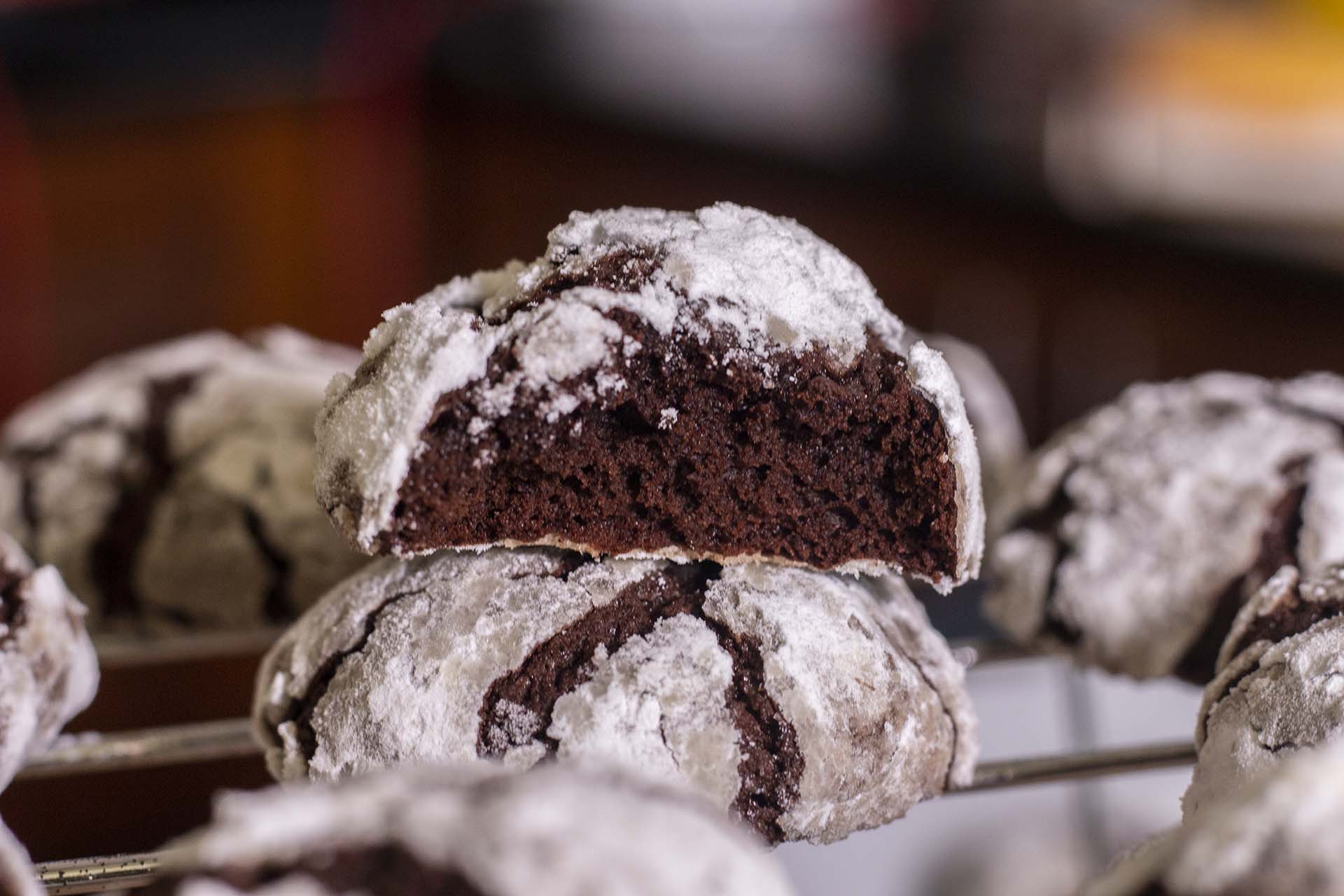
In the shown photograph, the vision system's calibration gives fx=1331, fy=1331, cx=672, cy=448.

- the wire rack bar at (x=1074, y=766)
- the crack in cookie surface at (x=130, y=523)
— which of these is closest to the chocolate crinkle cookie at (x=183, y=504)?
the crack in cookie surface at (x=130, y=523)

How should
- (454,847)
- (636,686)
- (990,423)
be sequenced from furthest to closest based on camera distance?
1. (990,423)
2. (636,686)
3. (454,847)

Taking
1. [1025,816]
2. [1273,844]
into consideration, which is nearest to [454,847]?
[1273,844]

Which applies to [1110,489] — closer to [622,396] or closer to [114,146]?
[622,396]

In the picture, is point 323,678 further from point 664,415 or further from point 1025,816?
point 1025,816

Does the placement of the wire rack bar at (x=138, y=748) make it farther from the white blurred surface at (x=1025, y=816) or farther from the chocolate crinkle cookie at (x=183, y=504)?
the white blurred surface at (x=1025, y=816)

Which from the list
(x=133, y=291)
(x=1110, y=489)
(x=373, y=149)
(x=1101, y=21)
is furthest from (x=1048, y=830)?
(x=373, y=149)

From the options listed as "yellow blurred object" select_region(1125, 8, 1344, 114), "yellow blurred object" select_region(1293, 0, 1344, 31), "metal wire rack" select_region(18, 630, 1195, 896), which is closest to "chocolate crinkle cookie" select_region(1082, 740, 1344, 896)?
"metal wire rack" select_region(18, 630, 1195, 896)
